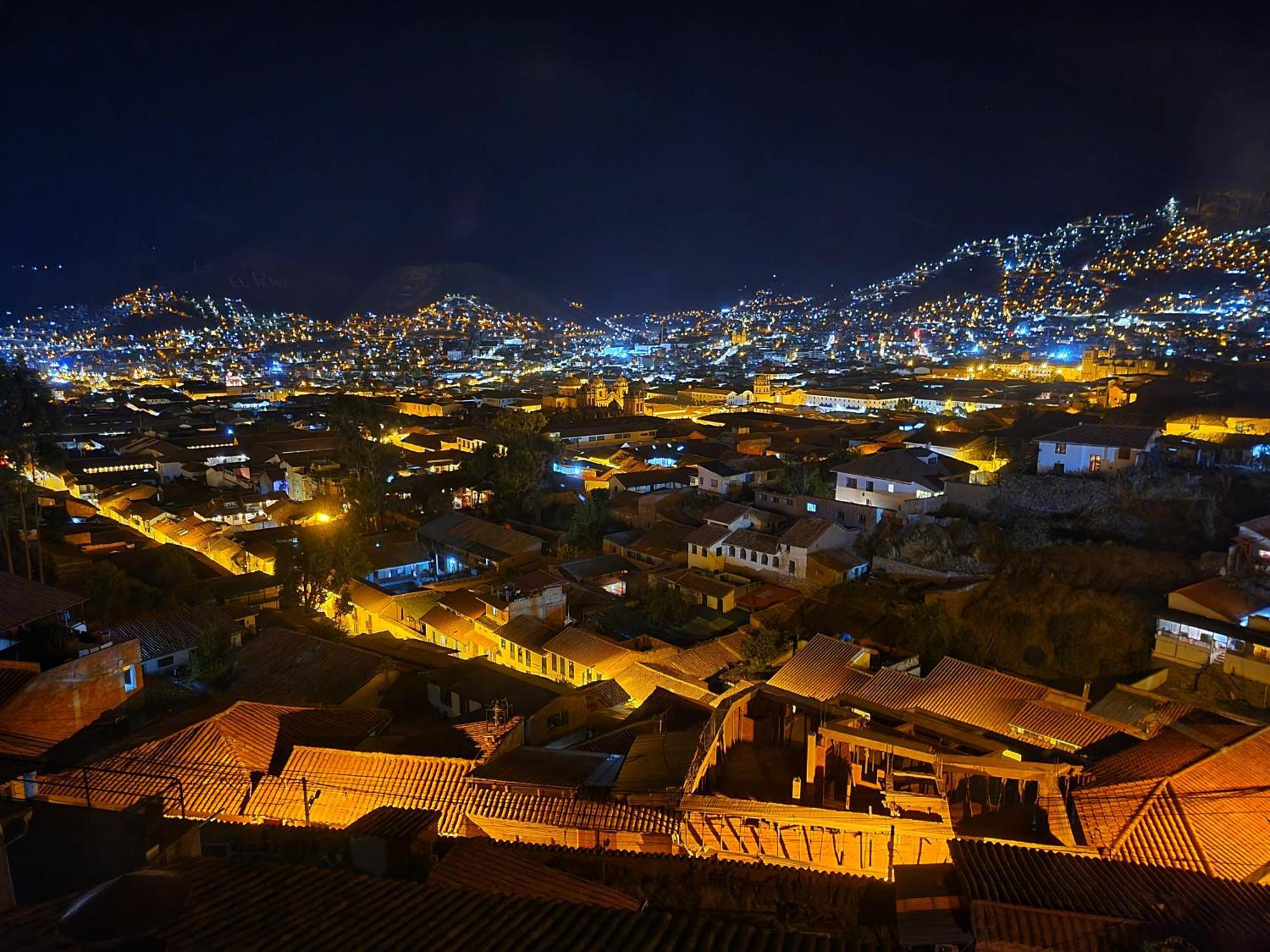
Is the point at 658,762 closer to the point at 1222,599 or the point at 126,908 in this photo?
the point at 126,908

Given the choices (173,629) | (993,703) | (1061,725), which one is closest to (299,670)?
(173,629)

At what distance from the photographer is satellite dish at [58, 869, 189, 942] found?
10.3ft

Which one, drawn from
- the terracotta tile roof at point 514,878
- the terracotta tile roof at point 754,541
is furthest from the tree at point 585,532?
the terracotta tile roof at point 514,878

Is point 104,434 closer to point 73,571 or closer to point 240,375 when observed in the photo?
point 73,571

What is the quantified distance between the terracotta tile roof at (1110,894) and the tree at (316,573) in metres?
13.5

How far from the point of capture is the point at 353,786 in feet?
23.2

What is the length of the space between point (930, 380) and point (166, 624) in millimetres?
44046

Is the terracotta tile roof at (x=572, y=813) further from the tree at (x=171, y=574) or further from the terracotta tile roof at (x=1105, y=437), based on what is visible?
the terracotta tile roof at (x=1105, y=437)

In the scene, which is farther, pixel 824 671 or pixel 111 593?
pixel 111 593

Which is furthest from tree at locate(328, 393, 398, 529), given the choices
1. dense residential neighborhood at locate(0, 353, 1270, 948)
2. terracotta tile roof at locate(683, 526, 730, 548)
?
terracotta tile roof at locate(683, 526, 730, 548)

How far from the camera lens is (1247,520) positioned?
14.6m

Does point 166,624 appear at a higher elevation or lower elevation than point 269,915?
lower

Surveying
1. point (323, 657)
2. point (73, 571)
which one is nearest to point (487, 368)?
point (73, 571)

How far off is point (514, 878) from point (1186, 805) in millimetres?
5897
